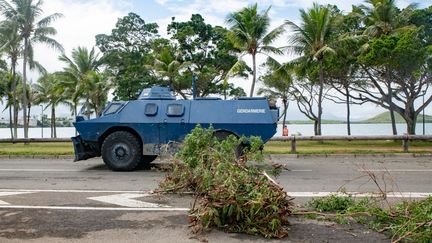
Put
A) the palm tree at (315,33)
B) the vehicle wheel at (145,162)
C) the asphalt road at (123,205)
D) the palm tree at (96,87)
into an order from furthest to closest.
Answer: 1. the palm tree at (96,87)
2. the palm tree at (315,33)
3. the vehicle wheel at (145,162)
4. the asphalt road at (123,205)

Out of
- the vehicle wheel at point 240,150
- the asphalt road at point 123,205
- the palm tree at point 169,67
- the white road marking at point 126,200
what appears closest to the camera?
the asphalt road at point 123,205

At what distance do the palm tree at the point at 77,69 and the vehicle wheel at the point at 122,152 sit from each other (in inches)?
1110

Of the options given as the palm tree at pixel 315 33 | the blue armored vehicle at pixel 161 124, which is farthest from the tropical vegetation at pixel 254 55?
the blue armored vehicle at pixel 161 124

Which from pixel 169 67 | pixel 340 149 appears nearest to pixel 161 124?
pixel 340 149

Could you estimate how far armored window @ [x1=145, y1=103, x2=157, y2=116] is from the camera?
1194cm

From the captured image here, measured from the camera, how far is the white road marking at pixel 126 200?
6.67 m

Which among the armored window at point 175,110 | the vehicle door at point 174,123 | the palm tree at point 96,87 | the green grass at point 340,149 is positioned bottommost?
the green grass at point 340,149

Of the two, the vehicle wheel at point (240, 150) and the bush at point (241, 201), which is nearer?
the bush at point (241, 201)

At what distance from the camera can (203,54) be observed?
3506cm

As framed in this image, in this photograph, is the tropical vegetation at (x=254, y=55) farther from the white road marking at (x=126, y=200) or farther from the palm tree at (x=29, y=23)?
the white road marking at (x=126, y=200)

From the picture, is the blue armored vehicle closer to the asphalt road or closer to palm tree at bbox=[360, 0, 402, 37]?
the asphalt road

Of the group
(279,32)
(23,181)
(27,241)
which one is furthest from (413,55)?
(27,241)

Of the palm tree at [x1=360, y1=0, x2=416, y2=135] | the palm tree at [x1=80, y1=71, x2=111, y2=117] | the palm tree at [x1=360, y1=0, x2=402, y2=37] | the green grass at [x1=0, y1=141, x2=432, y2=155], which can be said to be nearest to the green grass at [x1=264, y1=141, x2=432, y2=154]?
the green grass at [x1=0, y1=141, x2=432, y2=155]

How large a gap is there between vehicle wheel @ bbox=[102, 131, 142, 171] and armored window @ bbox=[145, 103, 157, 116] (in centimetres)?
77
